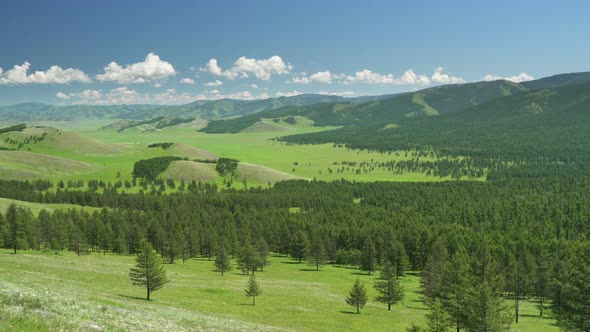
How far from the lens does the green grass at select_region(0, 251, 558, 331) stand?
116 feet

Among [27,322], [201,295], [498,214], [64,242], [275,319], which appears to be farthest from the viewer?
[498,214]

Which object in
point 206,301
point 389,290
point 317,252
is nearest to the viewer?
point 206,301

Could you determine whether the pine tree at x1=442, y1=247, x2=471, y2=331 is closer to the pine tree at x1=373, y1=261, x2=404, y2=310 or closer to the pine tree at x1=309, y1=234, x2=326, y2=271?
the pine tree at x1=373, y1=261, x2=404, y2=310

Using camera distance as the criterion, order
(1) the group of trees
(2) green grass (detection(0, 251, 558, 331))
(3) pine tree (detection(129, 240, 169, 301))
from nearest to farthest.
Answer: (2) green grass (detection(0, 251, 558, 331)) → (3) pine tree (detection(129, 240, 169, 301)) → (1) the group of trees

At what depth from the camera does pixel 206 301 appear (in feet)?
215

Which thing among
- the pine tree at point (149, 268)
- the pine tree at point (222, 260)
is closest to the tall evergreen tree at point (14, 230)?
the pine tree at point (222, 260)

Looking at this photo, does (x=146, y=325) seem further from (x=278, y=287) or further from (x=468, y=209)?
(x=468, y=209)

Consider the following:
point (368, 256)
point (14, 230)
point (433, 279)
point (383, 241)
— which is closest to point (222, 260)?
point (368, 256)

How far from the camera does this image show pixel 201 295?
71.1 meters

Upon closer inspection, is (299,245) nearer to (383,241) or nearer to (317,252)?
(317,252)

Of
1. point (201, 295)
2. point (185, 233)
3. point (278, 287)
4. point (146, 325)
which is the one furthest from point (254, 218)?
point (146, 325)

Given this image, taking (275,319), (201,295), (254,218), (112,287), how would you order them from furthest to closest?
(254,218), (201,295), (112,287), (275,319)

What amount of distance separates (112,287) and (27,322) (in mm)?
50981

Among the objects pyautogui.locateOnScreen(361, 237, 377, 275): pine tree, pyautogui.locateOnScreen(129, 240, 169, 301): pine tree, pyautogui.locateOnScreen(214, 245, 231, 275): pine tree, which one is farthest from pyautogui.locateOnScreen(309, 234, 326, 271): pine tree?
pyautogui.locateOnScreen(129, 240, 169, 301): pine tree
